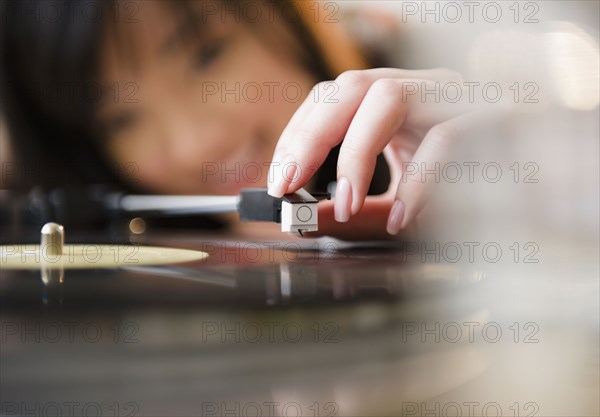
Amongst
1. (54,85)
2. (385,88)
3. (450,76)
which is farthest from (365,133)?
(54,85)

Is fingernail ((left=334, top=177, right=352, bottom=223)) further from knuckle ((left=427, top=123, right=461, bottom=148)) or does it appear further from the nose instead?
the nose

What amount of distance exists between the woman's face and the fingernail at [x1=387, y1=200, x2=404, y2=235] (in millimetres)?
901

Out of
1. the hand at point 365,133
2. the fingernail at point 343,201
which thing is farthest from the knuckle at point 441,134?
the fingernail at point 343,201

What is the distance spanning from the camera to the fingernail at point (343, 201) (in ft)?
1.84

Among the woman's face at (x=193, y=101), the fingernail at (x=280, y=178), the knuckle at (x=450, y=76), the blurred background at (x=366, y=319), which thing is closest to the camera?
the blurred background at (x=366, y=319)

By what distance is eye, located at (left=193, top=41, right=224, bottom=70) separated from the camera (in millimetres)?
1574

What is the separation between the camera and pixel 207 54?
62.2 inches

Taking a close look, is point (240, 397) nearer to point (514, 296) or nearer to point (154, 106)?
point (514, 296)

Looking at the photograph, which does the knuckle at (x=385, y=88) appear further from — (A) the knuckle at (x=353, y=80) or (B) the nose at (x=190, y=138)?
(B) the nose at (x=190, y=138)

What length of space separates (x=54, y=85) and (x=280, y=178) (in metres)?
1.29

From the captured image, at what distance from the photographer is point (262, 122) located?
1.55 metres

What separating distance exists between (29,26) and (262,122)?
25.7 inches

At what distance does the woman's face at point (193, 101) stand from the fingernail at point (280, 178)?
38.3 inches

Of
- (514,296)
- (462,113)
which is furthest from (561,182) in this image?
(514,296)
